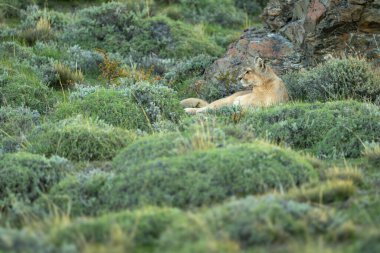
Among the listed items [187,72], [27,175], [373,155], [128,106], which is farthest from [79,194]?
[187,72]

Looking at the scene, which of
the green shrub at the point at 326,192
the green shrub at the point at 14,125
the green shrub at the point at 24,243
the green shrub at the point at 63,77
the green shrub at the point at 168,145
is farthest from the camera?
the green shrub at the point at 63,77

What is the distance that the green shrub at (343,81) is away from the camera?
1272cm

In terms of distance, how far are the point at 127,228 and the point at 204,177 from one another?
152cm

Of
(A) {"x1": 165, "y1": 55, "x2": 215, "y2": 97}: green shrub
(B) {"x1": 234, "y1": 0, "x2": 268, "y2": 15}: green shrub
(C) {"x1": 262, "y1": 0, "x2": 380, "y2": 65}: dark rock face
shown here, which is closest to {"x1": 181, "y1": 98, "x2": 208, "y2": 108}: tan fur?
(A) {"x1": 165, "y1": 55, "x2": 215, "y2": 97}: green shrub

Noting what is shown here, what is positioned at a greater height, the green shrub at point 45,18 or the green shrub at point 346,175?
the green shrub at point 346,175

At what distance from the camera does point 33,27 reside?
62.0ft

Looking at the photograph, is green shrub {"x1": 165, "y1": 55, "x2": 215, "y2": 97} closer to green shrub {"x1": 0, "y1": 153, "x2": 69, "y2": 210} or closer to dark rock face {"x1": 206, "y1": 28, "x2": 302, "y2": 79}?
dark rock face {"x1": 206, "y1": 28, "x2": 302, "y2": 79}

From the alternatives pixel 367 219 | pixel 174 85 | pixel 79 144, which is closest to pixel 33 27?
pixel 174 85

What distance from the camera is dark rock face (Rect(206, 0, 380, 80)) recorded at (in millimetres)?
13836

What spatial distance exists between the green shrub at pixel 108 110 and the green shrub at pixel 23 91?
1434 millimetres

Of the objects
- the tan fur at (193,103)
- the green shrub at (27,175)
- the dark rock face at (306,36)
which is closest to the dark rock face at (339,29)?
the dark rock face at (306,36)

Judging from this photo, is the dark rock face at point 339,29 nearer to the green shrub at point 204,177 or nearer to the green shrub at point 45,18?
the green shrub at point 204,177

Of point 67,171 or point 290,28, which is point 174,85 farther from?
point 67,171

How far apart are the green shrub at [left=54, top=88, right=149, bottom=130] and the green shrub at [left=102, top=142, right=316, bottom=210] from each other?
3462mm
